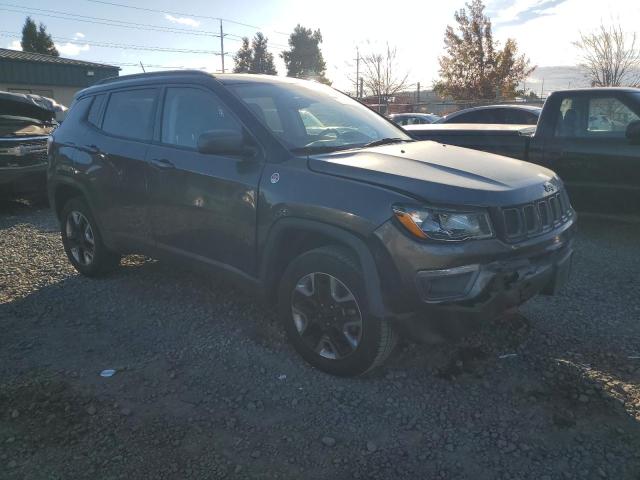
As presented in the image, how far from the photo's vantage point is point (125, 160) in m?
4.36

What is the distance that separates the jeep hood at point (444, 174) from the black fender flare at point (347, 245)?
0.32 m

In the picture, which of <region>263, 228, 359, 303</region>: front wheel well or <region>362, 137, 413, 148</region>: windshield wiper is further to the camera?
<region>362, 137, 413, 148</region>: windshield wiper

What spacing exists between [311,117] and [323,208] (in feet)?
3.74

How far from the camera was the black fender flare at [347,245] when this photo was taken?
2.86 metres

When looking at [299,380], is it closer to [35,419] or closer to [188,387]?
[188,387]

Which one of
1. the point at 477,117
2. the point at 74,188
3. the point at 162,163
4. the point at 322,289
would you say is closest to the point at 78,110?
the point at 74,188

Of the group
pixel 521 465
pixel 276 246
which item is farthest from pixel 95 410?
pixel 521 465

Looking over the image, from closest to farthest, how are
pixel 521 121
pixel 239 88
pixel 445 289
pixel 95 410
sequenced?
pixel 445 289, pixel 95 410, pixel 239 88, pixel 521 121

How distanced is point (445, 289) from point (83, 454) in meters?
1.97

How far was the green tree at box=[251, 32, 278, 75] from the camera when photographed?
6538 centimetres

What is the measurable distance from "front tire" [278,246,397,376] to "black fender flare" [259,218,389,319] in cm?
8

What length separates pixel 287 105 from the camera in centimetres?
388

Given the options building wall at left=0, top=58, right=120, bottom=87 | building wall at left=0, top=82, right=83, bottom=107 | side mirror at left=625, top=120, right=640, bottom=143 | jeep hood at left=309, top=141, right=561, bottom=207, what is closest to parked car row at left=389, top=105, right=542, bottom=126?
side mirror at left=625, top=120, right=640, bottom=143

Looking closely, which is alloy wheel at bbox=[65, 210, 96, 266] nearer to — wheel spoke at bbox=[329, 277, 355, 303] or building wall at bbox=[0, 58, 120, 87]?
wheel spoke at bbox=[329, 277, 355, 303]
